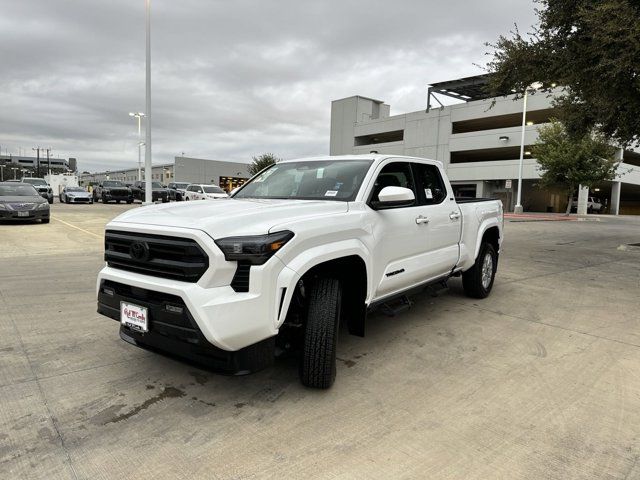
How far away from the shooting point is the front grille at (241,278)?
288 cm

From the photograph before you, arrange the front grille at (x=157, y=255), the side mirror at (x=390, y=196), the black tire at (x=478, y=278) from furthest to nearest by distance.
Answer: the black tire at (x=478, y=278) → the side mirror at (x=390, y=196) → the front grille at (x=157, y=255)

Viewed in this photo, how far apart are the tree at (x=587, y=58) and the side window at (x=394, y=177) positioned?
552cm

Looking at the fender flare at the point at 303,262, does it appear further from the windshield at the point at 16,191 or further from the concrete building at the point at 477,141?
the concrete building at the point at 477,141

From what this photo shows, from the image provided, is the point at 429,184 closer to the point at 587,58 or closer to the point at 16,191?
the point at 587,58

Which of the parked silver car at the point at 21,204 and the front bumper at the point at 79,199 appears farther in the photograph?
the front bumper at the point at 79,199

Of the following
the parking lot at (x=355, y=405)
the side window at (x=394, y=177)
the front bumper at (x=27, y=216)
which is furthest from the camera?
the front bumper at (x=27, y=216)

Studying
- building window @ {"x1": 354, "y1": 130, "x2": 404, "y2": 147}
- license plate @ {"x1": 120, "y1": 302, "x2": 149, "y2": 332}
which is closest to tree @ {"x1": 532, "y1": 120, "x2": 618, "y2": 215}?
building window @ {"x1": 354, "y1": 130, "x2": 404, "y2": 147}

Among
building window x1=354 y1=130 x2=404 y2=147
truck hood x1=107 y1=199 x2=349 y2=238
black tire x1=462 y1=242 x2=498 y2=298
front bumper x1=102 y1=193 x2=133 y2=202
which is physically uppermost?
building window x1=354 y1=130 x2=404 y2=147

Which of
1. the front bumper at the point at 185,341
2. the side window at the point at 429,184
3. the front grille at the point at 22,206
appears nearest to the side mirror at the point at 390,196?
the side window at the point at 429,184

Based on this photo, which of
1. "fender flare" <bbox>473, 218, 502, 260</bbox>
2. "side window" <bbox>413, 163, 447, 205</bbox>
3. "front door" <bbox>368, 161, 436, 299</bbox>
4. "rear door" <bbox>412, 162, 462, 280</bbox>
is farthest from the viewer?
"fender flare" <bbox>473, 218, 502, 260</bbox>

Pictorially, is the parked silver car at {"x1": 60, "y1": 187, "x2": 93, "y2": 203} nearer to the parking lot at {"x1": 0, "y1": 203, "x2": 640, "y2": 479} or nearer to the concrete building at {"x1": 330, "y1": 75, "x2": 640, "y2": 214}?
the parking lot at {"x1": 0, "y1": 203, "x2": 640, "y2": 479}

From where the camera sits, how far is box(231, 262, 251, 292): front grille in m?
2.88

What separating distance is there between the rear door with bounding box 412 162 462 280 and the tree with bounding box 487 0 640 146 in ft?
16.4

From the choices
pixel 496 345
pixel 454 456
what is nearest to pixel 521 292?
pixel 496 345
